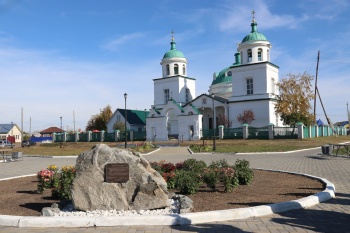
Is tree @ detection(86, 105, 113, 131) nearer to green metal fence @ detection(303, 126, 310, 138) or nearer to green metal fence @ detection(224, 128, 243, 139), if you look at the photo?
green metal fence @ detection(224, 128, 243, 139)

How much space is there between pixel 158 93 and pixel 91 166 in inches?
1971

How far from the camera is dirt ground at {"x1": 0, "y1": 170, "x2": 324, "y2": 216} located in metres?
7.07

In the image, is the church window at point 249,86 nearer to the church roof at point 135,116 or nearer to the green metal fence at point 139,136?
the green metal fence at point 139,136


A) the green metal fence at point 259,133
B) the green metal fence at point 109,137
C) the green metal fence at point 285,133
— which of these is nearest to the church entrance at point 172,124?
the green metal fence at point 109,137

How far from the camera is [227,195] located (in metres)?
8.11

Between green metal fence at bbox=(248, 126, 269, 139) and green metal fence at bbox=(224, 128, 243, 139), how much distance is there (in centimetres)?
117

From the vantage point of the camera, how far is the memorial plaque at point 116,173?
21.7 ft

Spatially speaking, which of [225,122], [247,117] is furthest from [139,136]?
[247,117]

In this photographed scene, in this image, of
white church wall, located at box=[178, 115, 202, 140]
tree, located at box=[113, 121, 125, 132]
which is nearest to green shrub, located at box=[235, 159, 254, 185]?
white church wall, located at box=[178, 115, 202, 140]

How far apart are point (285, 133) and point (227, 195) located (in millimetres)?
33349

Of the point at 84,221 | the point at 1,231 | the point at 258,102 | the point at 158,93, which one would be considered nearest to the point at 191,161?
the point at 84,221

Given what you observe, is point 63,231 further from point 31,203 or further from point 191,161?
point 191,161

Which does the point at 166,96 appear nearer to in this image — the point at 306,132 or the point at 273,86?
the point at 273,86

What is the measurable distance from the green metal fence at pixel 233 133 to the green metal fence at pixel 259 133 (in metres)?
1.17
